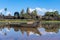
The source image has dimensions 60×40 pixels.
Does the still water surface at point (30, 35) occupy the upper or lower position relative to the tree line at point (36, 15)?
lower

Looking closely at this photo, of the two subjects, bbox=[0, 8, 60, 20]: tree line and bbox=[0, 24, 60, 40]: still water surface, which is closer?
bbox=[0, 24, 60, 40]: still water surface

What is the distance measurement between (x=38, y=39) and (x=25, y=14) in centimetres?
715

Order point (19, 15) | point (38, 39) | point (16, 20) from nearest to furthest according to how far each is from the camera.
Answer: point (38, 39) < point (19, 15) < point (16, 20)

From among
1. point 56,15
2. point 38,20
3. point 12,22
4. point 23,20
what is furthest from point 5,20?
point 56,15

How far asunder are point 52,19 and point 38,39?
745 cm

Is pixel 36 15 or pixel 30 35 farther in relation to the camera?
pixel 36 15

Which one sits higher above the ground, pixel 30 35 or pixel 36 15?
pixel 36 15

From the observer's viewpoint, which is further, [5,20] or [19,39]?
[5,20]

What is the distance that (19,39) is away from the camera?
7629 mm

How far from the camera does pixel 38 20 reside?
14.4 m

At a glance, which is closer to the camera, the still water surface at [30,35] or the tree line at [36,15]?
the still water surface at [30,35]

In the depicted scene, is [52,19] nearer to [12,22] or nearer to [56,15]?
[56,15]

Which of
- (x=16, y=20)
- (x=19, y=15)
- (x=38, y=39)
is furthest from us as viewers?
(x=16, y=20)

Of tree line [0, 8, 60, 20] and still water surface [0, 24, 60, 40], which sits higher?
tree line [0, 8, 60, 20]
